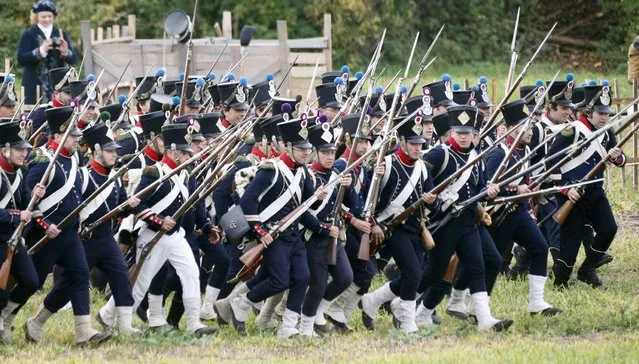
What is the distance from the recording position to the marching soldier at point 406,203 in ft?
46.0

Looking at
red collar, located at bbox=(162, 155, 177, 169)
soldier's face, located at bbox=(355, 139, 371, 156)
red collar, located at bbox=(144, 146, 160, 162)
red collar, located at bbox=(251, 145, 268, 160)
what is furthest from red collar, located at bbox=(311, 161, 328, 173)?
red collar, located at bbox=(144, 146, 160, 162)

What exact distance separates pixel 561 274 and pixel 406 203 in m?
3.13

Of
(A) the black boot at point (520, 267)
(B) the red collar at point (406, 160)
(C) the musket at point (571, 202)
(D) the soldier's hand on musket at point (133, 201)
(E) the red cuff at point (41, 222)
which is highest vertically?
(B) the red collar at point (406, 160)

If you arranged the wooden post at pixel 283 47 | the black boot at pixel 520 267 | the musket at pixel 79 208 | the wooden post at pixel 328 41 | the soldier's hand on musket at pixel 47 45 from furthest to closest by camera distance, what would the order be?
the wooden post at pixel 328 41 < the wooden post at pixel 283 47 < the soldier's hand on musket at pixel 47 45 < the black boot at pixel 520 267 < the musket at pixel 79 208

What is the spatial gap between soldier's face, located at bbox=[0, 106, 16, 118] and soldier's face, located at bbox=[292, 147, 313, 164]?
4.07 meters

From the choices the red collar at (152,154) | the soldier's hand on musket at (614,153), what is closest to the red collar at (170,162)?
the red collar at (152,154)

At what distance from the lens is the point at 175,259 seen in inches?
541

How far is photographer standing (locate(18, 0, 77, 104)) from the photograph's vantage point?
2147 centimetres

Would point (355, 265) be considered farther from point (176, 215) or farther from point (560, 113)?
point (560, 113)

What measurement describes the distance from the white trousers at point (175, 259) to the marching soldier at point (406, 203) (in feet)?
5.46

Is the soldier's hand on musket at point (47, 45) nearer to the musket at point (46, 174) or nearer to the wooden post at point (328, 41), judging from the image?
the musket at point (46, 174)

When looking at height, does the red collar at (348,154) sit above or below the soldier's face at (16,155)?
below

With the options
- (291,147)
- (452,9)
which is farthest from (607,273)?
(452,9)

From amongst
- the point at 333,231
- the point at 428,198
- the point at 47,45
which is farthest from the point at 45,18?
the point at 428,198
